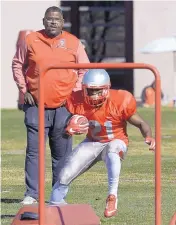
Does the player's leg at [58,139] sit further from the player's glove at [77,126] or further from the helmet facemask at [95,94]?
the player's glove at [77,126]

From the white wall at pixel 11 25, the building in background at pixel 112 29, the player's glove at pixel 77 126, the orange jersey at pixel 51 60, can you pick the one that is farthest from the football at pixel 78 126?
the white wall at pixel 11 25

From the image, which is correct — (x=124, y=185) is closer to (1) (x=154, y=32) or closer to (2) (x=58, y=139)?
(2) (x=58, y=139)

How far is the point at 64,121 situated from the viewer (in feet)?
32.8

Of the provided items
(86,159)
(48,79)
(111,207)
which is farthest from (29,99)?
(111,207)

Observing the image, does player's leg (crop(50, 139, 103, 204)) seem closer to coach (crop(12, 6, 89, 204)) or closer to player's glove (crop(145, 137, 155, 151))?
player's glove (crop(145, 137, 155, 151))

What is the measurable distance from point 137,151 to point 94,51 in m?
14.9

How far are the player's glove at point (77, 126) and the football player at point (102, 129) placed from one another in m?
0.35

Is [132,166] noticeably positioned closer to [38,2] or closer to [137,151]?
[137,151]

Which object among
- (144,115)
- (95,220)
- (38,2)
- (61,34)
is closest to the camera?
(95,220)

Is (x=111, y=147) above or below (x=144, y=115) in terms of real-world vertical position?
above

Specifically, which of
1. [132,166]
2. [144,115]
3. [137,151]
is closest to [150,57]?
[144,115]

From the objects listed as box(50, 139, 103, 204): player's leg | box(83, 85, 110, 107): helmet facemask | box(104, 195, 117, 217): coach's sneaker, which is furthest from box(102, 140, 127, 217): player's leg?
box(83, 85, 110, 107): helmet facemask

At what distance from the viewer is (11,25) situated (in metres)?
27.7

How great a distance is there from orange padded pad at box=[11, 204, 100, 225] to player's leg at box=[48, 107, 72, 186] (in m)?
1.69
